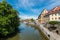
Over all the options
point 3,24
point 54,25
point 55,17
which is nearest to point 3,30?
point 3,24

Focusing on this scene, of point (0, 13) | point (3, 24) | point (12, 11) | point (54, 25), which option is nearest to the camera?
point (3, 24)

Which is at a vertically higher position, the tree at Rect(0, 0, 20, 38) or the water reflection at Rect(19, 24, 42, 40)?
the tree at Rect(0, 0, 20, 38)

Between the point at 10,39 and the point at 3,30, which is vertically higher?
the point at 3,30

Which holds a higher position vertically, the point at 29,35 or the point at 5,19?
the point at 5,19

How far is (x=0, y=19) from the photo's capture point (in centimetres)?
2262

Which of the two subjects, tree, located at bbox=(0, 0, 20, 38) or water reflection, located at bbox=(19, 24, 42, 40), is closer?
tree, located at bbox=(0, 0, 20, 38)

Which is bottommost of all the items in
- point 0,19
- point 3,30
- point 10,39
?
point 10,39

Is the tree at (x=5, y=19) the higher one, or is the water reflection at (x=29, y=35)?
the tree at (x=5, y=19)

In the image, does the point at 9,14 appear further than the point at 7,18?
Yes

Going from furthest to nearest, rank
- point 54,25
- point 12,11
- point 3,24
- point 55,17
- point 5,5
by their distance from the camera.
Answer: point 55,17, point 54,25, point 12,11, point 5,5, point 3,24

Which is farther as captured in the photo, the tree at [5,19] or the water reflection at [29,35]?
the water reflection at [29,35]

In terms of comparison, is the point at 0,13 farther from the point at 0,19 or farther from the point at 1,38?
the point at 1,38

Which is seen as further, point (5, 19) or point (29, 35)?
point (29, 35)

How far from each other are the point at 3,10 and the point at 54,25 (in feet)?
52.2
